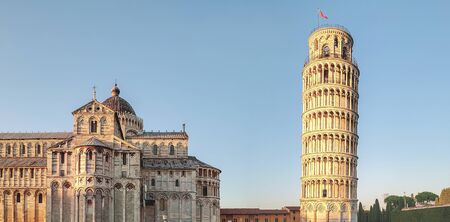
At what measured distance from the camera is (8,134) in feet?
228

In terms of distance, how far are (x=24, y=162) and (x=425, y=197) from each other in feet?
385

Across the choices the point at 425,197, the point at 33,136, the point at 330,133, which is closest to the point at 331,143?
the point at 330,133

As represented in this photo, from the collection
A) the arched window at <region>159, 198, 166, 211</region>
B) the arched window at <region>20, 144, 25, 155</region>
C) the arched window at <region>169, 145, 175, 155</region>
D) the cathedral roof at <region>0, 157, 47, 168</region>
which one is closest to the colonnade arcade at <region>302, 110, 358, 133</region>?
the arched window at <region>169, 145, 175, 155</region>

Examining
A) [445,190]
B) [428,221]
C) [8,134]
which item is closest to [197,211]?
[8,134]

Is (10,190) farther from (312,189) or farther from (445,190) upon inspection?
(445,190)

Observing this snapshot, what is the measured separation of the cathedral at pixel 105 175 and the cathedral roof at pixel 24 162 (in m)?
0.13

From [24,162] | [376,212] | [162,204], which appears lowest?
[376,212]

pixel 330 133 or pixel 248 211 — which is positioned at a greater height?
pixel 330 133

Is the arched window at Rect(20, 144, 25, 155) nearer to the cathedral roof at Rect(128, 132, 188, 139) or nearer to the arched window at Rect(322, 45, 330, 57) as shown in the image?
the cathedral roof at Rect(128, 132, 188, 139)

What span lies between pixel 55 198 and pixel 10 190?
12.4 metres

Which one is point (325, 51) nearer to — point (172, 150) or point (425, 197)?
point (172, 150)

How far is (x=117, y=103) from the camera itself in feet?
236

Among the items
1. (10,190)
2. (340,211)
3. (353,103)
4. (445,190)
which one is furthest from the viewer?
(445,190)

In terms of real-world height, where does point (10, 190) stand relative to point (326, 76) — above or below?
below
